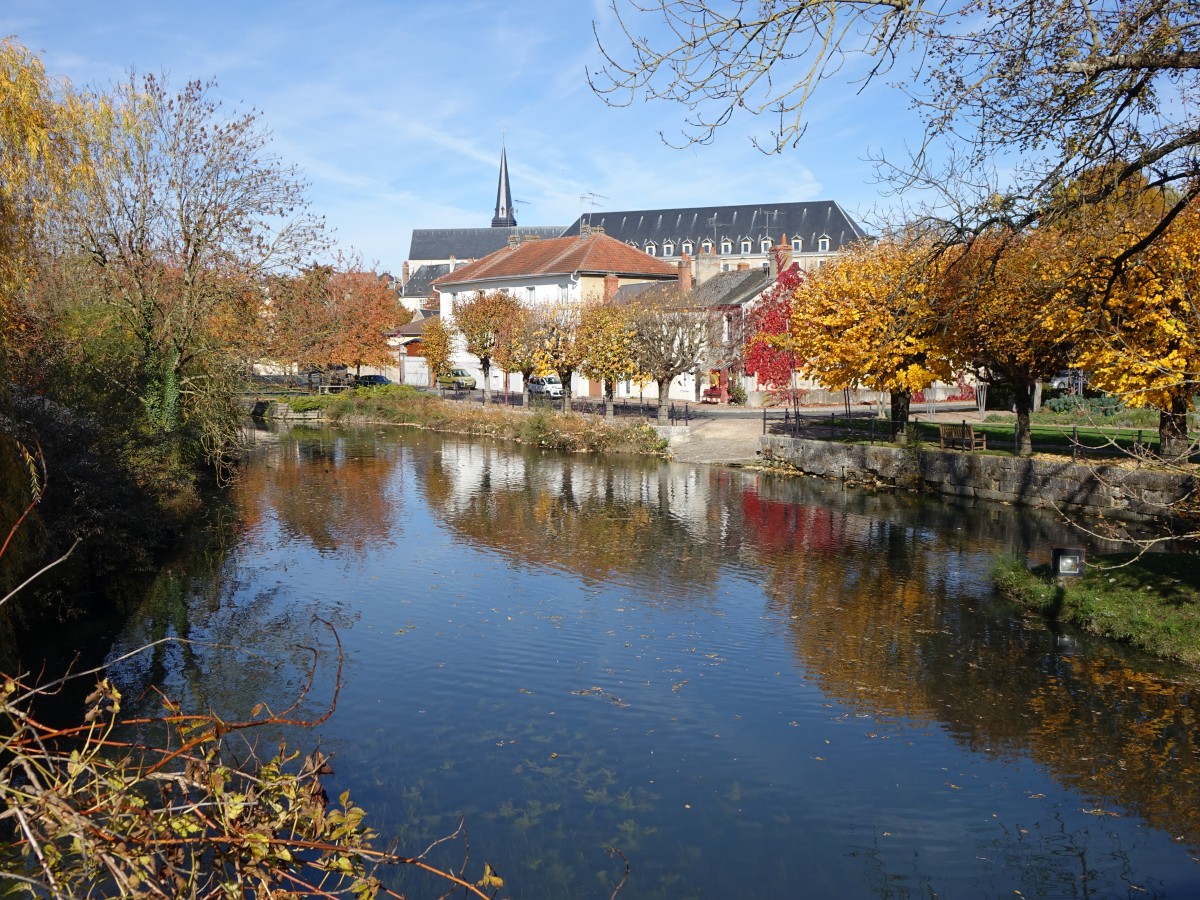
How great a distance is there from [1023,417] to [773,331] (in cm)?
1846

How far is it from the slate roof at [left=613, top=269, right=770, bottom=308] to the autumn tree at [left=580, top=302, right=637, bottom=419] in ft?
18.7

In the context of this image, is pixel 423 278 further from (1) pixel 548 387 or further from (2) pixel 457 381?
(1) pixel 548 387

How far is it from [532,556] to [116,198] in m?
12.5

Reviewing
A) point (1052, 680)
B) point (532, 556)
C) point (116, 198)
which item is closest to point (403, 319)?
point (116, 198)

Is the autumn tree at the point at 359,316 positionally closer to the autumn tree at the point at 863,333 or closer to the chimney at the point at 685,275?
the chimney at the point at 685,275

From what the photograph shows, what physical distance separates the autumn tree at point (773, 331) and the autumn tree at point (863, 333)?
10557 millimetres

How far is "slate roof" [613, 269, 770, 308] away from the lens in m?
46.2

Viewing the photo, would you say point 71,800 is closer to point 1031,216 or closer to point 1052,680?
point 1031,216

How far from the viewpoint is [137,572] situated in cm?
1598

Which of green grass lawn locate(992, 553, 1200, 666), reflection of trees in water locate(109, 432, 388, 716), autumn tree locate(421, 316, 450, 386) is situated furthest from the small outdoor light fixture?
autumn tree locate(421, 316, 450, 386)

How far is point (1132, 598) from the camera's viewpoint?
1327 cm

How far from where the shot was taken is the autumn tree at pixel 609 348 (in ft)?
126

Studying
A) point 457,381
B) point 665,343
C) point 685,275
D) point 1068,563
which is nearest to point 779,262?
point 685,275

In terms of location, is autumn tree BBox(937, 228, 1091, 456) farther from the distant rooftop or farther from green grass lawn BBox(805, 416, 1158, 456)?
the distant rooftop
